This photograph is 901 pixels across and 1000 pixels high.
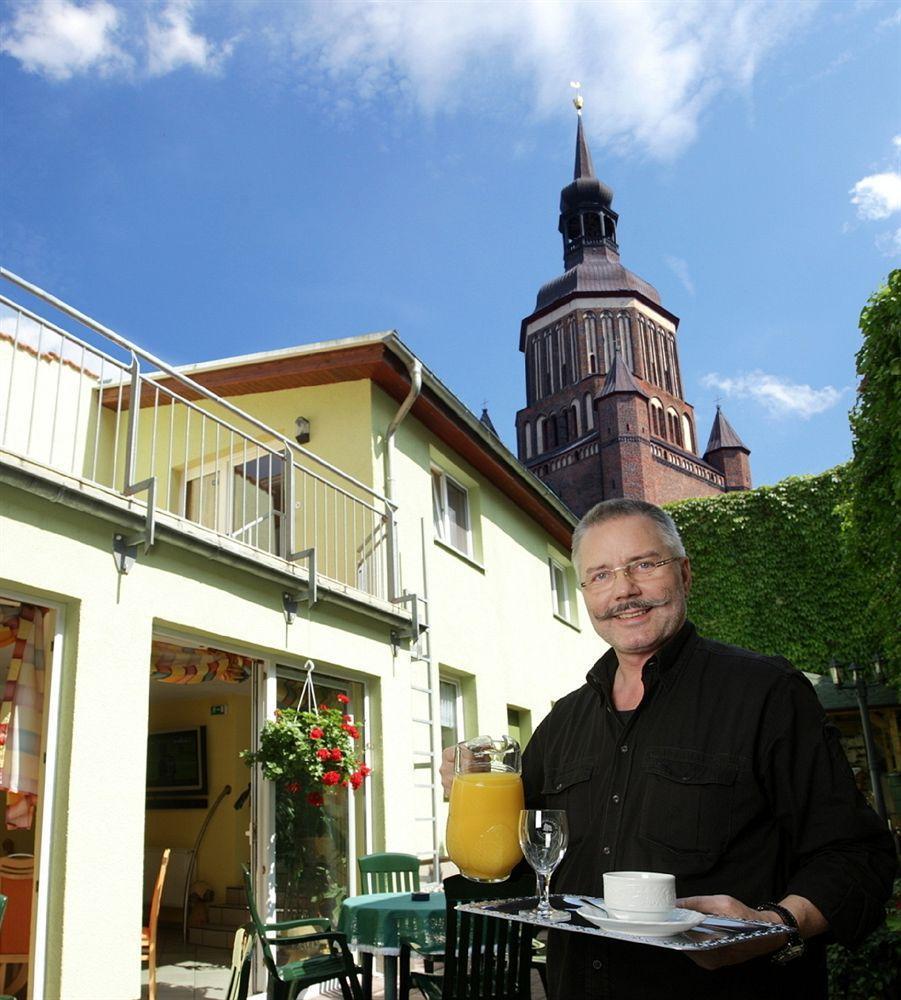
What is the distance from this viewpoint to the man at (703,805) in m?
1.36

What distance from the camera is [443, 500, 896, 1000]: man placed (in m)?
1.36

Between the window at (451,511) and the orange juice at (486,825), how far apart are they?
8.18 meters

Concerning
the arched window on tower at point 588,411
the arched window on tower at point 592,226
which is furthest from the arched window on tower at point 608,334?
the arched window on tower at point 592,226

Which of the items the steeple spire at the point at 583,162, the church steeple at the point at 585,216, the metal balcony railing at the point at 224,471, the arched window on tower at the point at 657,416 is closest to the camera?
the metal balcony railing at the point at 224,471

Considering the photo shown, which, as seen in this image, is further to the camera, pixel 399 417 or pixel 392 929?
pixel 399 417

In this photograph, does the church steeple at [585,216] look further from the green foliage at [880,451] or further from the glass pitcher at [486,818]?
the glass pitcher at [486,818]

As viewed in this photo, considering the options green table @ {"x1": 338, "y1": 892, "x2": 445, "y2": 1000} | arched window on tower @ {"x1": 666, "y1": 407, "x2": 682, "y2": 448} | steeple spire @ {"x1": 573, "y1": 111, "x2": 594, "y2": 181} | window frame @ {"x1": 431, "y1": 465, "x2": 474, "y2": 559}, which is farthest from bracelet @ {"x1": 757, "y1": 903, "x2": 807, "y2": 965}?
steeple spire @ {"x1": 573, "y1": 111, "x2": 594, "y2": 181}

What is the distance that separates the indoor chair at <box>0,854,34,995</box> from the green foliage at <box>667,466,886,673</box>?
1538 cm

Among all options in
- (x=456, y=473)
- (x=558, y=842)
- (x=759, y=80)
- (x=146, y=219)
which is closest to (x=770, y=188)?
(x=759, y=80)

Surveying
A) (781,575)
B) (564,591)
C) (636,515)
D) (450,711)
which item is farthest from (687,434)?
(636,515)

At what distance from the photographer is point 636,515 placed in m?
1.71

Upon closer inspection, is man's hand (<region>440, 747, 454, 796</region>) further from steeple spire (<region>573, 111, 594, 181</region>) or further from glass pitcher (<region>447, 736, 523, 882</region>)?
steeple spire (<region>573, 111, 594, 181</region>)

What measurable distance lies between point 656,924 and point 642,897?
0.17 feet

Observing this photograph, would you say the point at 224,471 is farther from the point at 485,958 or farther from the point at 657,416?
the point at 657,416
